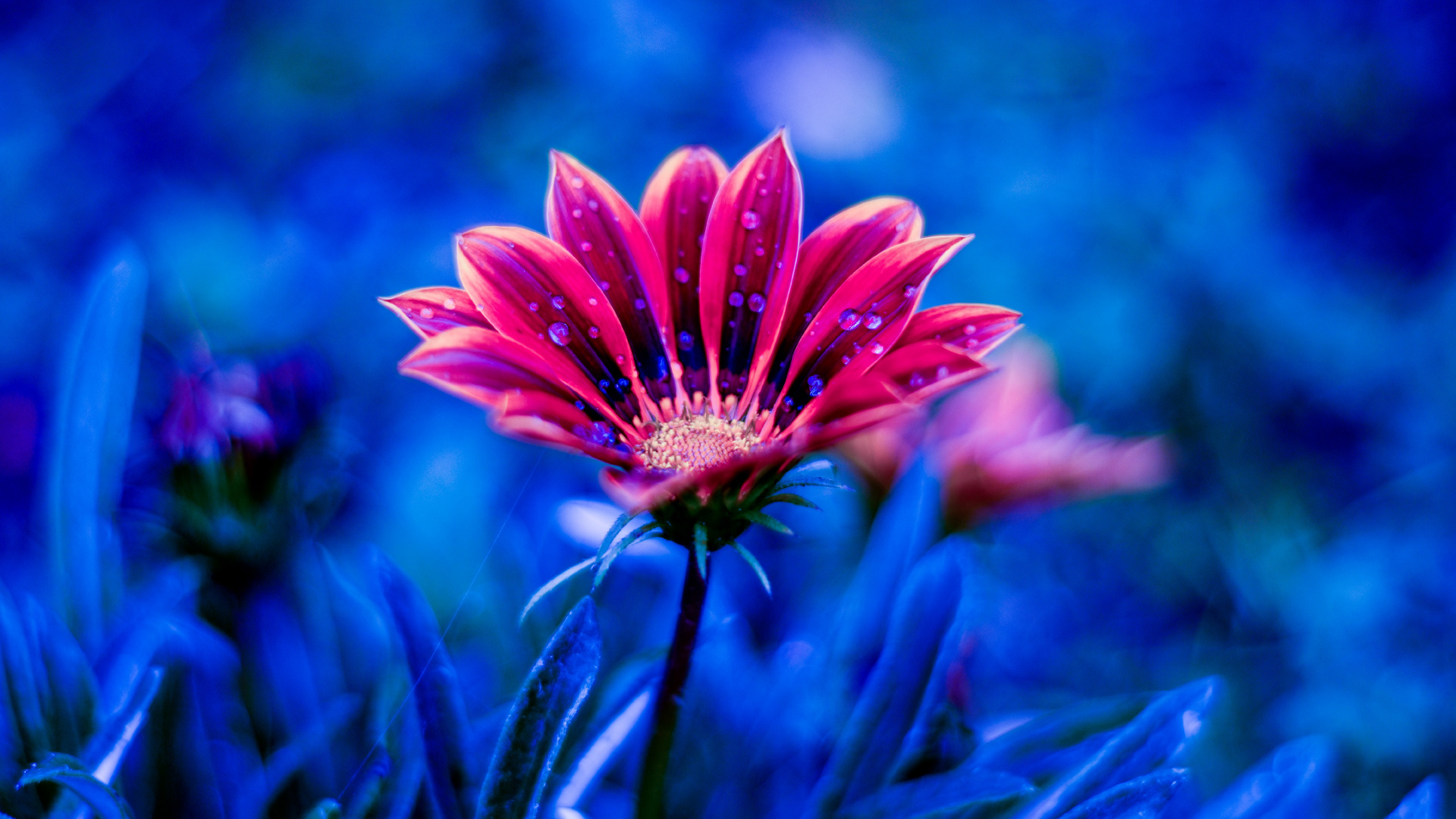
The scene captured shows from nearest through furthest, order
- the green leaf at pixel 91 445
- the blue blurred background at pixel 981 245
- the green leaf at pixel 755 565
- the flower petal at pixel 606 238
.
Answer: the green leaf at pixel 755 565 < the flower petal at pixel 606 238 < the green leaf at pixel 91 445 < the blue blurred background at pixel 981 245

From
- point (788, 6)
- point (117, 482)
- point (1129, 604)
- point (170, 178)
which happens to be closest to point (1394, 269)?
point (1129, 604)

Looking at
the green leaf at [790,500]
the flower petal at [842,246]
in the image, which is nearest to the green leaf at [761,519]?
the green leaf at [790,500]

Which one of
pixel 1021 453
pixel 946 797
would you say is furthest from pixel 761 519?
pixel 1021 453

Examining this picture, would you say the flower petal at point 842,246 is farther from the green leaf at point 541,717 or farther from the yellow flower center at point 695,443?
the green leaf at point 541,717

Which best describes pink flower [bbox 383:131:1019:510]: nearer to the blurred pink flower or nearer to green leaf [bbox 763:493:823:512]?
green leaf [bbox 763:493:823:512]

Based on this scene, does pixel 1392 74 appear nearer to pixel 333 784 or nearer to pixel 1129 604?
pixel 1129 604

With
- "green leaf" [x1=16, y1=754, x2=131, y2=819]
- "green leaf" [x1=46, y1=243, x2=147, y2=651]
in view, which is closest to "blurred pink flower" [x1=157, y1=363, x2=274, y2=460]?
"green leaf" [x1=46, y1=243, x2=147, y2=651]
